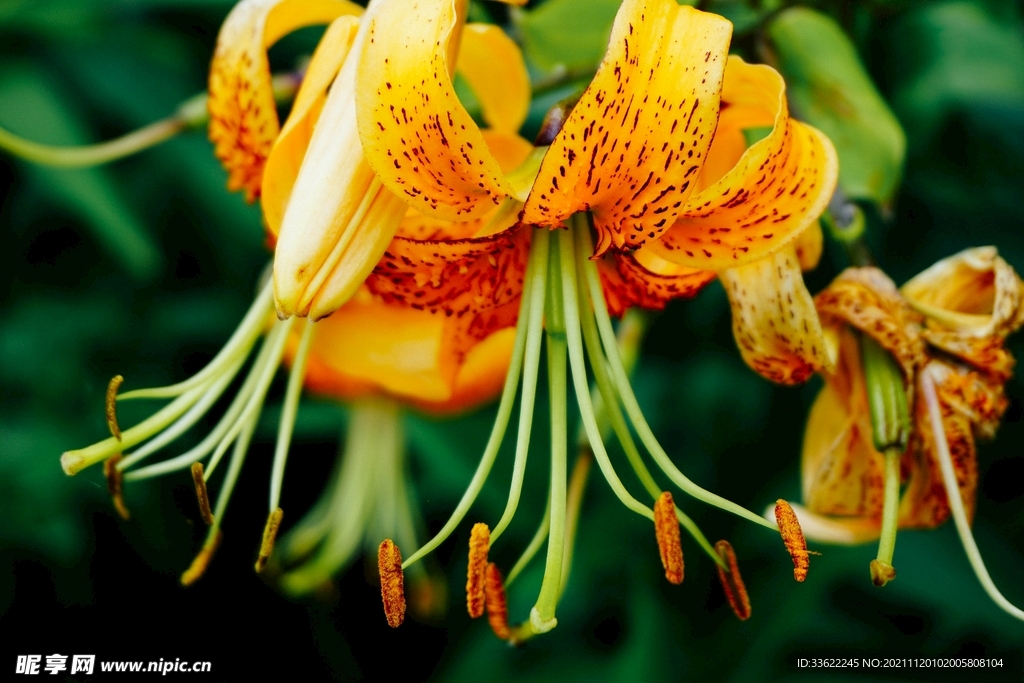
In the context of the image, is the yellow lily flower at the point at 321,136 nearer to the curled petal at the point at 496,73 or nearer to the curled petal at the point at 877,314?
the curled petal at the point at 496,73

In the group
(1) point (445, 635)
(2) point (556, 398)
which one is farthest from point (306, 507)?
(2) point (556, 398)

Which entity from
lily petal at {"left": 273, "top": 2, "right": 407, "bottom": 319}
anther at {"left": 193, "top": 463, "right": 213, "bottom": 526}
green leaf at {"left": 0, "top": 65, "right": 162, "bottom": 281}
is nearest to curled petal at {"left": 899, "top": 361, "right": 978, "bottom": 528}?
lily petal at {"left": 273, "top": 2, "right": 407, "bottom": 319}

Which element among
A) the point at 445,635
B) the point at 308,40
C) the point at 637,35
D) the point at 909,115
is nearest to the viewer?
the point at 637,35

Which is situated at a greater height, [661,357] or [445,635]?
[661,357]

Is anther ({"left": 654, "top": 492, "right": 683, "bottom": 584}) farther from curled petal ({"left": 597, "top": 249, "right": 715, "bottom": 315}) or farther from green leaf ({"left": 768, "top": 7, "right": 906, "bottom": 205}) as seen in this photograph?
green leaf ({"left": 768, "top": 7, "right": 906, "bottom": 205})

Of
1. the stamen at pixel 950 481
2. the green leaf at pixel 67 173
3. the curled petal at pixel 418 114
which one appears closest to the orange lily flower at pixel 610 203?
the curled petal at pixel 418 114

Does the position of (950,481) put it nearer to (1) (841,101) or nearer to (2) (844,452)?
(2) (844,452)

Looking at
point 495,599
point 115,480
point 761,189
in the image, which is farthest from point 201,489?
point 761,189

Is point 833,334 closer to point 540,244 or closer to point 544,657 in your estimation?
point 540,244
